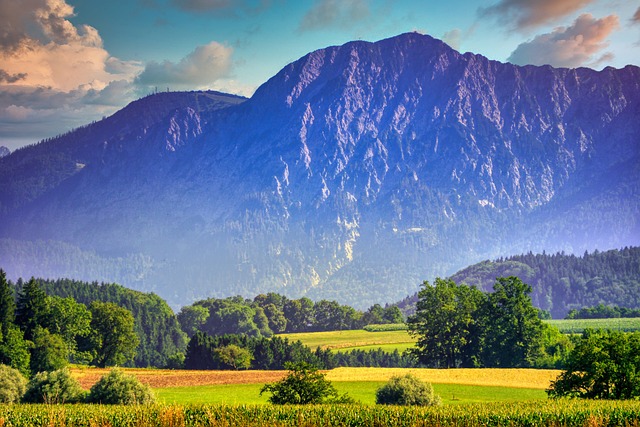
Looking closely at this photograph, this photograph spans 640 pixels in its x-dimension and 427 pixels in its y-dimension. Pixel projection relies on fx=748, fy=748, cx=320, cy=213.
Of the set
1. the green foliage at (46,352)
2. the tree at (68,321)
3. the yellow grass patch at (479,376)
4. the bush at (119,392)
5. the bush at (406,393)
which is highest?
the tree at (68,321)

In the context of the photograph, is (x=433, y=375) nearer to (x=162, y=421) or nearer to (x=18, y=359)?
(x=18, y=359)

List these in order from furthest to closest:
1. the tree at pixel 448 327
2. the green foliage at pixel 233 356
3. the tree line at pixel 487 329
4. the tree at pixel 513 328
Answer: the green foliage at pixel 233 356, the tree at pixel 448 327, the tree line at pixel 487 329, the tree at pixel 513 328

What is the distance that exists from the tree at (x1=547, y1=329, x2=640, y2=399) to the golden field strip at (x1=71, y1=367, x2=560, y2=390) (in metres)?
29.8

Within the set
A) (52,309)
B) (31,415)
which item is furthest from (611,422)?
(52,309)

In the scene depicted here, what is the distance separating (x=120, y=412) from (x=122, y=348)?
89213mm

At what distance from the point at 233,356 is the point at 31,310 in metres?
36.1

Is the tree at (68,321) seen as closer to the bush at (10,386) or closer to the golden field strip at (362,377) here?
the golden field strip at (362,377)

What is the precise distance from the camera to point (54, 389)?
5991 centimetres

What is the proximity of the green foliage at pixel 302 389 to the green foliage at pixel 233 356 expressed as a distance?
7276cm

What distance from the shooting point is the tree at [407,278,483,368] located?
12050cm

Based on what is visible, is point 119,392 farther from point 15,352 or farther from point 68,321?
point 68,321

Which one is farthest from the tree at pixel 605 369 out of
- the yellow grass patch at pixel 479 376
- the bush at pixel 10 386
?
the bush at pixel 10 386

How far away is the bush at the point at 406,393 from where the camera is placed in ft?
194

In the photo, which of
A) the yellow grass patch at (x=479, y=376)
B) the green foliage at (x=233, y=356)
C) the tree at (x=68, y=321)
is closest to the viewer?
the yellow grass patch at (x=479, y=376)
